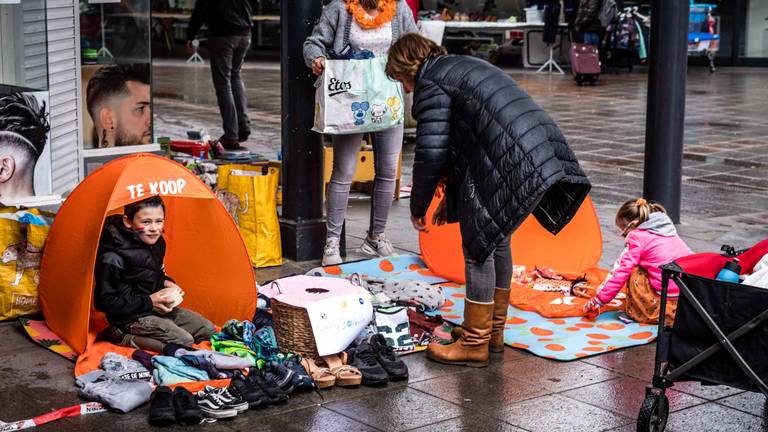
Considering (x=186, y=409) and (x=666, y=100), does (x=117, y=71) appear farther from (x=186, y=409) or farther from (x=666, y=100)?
(x=186, y=409)

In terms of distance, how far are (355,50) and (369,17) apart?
21 cm

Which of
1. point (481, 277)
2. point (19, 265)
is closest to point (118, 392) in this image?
point (19, 265)

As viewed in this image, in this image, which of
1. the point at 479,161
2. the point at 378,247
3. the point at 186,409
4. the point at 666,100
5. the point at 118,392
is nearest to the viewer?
the point at 186,409

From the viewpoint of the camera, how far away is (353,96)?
22.4 ft

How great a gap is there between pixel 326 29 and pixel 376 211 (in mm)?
1229

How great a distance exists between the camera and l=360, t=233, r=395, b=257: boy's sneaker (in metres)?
7.44

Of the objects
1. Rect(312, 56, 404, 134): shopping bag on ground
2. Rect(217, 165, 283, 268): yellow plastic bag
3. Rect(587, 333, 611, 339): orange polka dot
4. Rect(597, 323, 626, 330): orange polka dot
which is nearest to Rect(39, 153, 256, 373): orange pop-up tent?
Rect(217, 165, 283, 268): yellow plastic bag

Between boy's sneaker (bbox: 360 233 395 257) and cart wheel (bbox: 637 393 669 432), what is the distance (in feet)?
10.4

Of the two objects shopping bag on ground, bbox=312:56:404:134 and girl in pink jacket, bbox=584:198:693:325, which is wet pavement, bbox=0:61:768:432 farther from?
shopping bag on ground, bbox=312:56:404:134

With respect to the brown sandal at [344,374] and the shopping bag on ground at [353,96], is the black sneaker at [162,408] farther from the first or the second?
the shopping bag on ground at [353,96]

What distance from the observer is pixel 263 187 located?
7090 mm

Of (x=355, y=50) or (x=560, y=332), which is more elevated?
(x=355, y=50)

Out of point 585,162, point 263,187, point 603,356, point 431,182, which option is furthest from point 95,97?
point 585,162

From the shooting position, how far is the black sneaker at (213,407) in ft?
15.1
